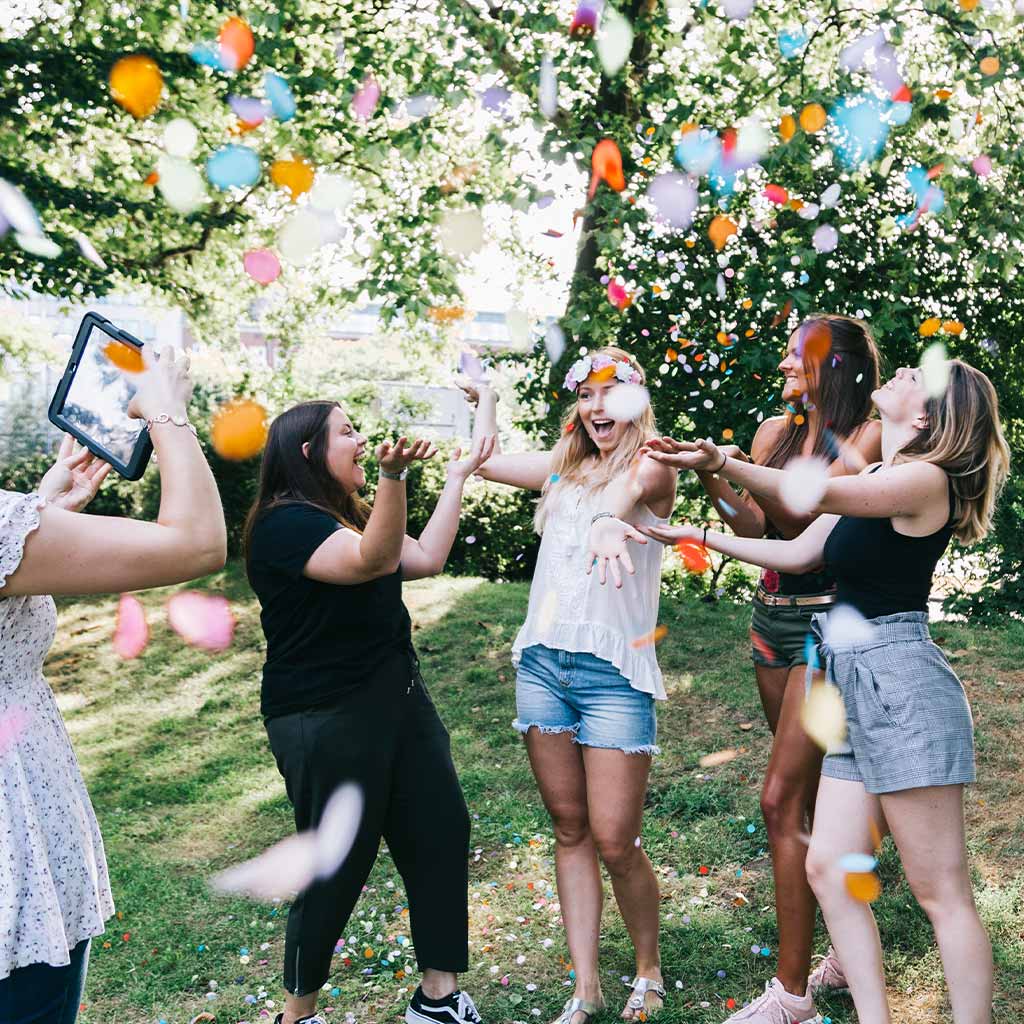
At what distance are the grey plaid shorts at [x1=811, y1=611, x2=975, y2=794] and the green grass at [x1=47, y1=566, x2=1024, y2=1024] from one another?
101cm

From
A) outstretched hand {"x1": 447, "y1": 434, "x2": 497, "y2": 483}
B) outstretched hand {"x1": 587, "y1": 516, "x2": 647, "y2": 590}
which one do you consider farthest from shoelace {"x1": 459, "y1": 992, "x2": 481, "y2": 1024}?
outstretched hand {"x1": 447, "y1": 434, "x2": 497, "y2": 483}

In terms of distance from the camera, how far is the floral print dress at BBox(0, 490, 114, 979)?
1624 mm

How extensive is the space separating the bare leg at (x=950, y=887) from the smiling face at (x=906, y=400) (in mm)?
847

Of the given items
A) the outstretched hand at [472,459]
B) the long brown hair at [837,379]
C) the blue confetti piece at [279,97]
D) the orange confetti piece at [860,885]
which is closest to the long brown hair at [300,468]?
the outstretched hand at [472,459]

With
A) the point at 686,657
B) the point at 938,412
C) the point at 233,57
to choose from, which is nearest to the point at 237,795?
the point at 686,657

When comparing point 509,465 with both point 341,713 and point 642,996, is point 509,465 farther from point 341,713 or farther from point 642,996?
point 642,996

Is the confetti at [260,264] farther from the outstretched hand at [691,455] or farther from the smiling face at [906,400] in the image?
the smiling face at [906,400]

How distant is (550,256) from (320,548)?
23.4ft

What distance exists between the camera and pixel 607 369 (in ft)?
9.71

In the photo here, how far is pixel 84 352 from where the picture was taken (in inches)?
76.2

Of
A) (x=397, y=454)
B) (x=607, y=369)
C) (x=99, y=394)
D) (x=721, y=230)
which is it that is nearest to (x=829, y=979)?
(x=607, y=369)

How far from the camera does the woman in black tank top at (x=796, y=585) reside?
273 centimetres

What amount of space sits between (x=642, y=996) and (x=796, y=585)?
1273mm

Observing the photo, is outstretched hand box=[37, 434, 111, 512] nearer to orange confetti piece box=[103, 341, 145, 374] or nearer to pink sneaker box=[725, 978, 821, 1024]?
orange confetti piece box=[103, 341, 145, 374]
